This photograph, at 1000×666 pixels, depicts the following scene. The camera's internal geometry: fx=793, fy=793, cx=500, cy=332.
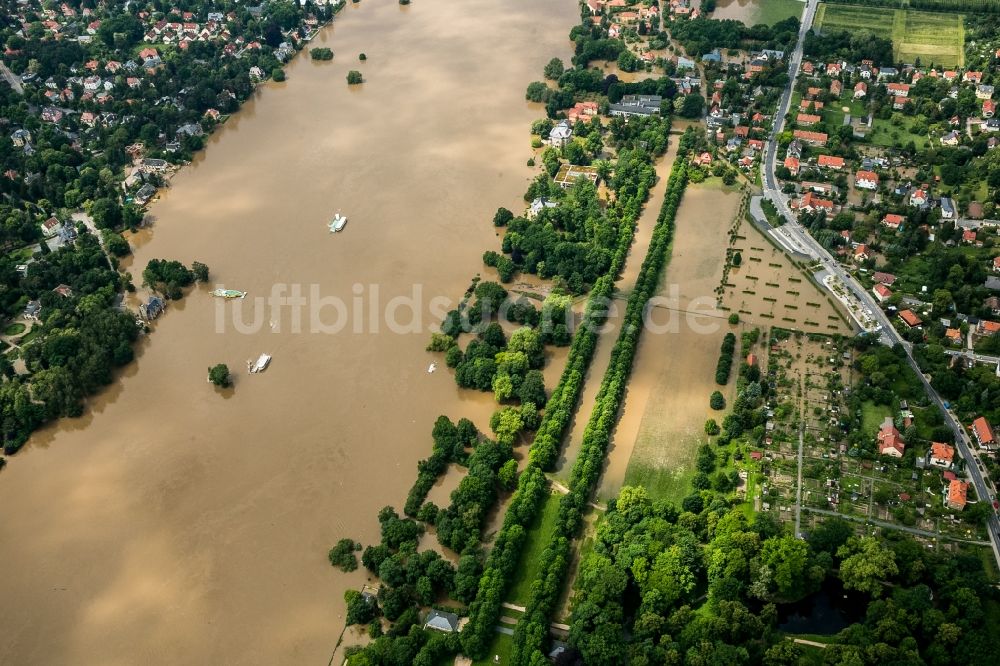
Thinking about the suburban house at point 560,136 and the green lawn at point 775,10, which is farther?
the green lawn at point 775,10

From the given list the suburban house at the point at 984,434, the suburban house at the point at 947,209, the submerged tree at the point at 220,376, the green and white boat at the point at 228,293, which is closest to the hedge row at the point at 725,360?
the suburban house at the point at 984,434

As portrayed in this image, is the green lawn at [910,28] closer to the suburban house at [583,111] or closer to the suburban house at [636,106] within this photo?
the suburban house at [636,106]

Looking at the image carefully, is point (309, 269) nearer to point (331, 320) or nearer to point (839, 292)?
point (331, 320)

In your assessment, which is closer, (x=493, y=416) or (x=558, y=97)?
(x=493, y=416)

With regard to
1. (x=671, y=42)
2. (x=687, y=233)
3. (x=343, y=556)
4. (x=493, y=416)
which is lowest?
(x=343, y=556)

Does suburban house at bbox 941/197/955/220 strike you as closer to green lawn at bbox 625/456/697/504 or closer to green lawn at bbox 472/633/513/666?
green lawn at bbox 625/456/697/504

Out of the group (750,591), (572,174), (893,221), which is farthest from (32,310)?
(893,221)

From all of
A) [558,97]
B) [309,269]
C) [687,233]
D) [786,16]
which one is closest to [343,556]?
[309,269]

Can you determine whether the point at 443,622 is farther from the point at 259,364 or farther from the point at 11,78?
the point at 11,78
